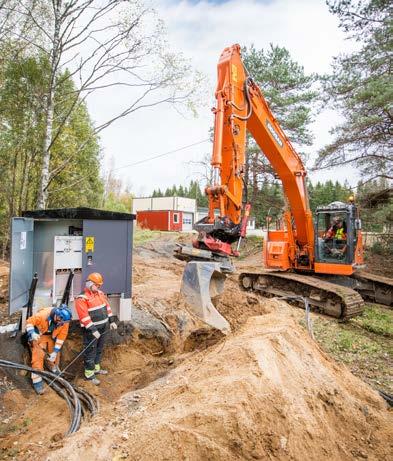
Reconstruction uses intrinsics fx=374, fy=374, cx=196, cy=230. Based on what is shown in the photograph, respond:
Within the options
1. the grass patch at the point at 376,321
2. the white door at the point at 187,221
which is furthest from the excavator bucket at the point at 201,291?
the white door at the point at 187,221

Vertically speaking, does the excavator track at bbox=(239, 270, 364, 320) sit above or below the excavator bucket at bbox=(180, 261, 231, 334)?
below

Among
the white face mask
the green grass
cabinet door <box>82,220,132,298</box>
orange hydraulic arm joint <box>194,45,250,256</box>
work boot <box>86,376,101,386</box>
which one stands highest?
orange hydraulic arm joint <box>194,45,250,256</box>

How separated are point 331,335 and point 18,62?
12.5 meters

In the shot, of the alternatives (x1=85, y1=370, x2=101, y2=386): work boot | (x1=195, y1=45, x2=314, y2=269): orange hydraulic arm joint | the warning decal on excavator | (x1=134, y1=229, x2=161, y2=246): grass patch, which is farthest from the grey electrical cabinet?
(x1=134, y1=229, x2=161, y2=246): grass patch

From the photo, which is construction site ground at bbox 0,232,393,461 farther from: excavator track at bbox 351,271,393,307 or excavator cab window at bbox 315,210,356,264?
excavator track at bbox 351,271,393,307

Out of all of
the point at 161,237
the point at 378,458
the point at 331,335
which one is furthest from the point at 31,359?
the point at 161,237

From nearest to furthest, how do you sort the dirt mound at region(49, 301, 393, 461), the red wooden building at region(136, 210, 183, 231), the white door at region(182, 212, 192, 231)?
the dirt mound at region(49, 301, 393, 461) → the red wooden building at region(136, 210, 183, 231) → the white door at region(182, 212, 192, 231)

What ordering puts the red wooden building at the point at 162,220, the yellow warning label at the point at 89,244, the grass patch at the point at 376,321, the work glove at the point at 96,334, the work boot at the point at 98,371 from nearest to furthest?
the work glove at the point at 96,334
the work boot at the point at 98,371
the yellow warning label at the point at 89,244
the grass patch at the point at 376,321
the red wooden building at the point at 162,220

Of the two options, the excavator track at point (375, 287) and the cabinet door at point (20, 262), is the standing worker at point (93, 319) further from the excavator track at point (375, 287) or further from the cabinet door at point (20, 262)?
the excavator track at point (375, 287)

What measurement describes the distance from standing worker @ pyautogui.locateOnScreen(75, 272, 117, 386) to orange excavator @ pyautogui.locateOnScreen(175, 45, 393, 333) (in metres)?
1.51

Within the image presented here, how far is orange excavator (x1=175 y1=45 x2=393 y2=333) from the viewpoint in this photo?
5316 millimetres

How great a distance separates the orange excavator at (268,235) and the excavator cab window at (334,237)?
0.02m

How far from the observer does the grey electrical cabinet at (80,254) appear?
241 inches

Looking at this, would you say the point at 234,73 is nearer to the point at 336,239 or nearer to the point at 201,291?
the point at 201,291
